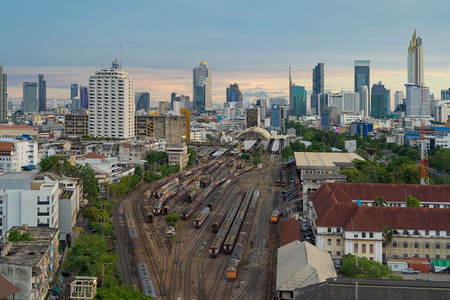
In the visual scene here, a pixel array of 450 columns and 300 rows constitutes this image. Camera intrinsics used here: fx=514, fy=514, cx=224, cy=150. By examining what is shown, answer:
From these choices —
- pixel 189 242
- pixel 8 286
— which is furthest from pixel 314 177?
pixel 8 286

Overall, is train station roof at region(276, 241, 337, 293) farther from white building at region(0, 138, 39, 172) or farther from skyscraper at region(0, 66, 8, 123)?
skyscraper at region(0, 66, 8, 123)

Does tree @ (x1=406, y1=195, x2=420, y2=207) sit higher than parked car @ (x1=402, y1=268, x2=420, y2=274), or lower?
higher

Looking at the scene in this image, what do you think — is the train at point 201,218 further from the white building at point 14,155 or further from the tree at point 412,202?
the white building at point 14,155

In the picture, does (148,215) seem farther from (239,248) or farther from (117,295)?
(117,295)

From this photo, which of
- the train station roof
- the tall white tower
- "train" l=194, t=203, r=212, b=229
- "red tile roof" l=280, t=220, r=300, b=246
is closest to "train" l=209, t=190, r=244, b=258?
"train" l=194, t=203, r=212, b=229

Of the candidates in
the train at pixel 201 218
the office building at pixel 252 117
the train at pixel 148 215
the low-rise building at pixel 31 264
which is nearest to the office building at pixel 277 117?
the office building at pixel 252 117
